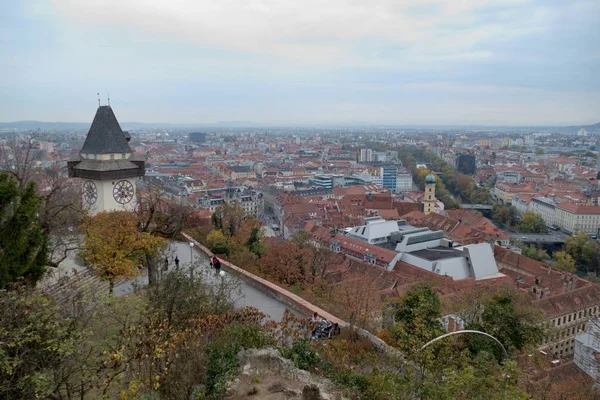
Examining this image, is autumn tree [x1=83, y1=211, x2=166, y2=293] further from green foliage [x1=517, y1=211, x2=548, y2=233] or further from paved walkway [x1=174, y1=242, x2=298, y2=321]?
green foliage [x1=517, y1=211, x2=548, y2=233]

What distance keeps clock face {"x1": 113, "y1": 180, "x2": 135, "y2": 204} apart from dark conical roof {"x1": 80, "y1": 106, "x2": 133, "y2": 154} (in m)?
1.10

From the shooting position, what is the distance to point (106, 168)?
51.1ft

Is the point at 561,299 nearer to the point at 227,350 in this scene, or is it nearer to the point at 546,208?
the point at 227,350

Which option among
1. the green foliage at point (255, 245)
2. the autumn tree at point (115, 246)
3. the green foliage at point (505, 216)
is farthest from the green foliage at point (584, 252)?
the autumn tree at point (115, 246)

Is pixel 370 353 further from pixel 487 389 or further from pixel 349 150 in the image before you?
pixel 349 150

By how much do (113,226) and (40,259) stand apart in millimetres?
2598

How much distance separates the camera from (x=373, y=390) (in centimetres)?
647

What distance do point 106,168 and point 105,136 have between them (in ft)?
4.06

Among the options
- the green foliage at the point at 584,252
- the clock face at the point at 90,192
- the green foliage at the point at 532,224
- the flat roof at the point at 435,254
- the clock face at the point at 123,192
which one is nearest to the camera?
the clock face at the point at 90,192

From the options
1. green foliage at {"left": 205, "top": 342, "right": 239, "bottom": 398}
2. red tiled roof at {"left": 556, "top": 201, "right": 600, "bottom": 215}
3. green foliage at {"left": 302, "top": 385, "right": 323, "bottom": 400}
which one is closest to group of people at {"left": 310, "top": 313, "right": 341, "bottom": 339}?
green foliage at {"left": 205, "top": 342, "right": 239, "bottom": 398}

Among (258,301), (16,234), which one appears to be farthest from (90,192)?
(16,234)

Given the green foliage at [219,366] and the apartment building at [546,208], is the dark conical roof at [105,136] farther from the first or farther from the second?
the apartment building at [546,208]

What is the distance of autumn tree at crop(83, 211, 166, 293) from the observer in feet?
35.2

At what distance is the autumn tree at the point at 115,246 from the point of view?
423 inches
